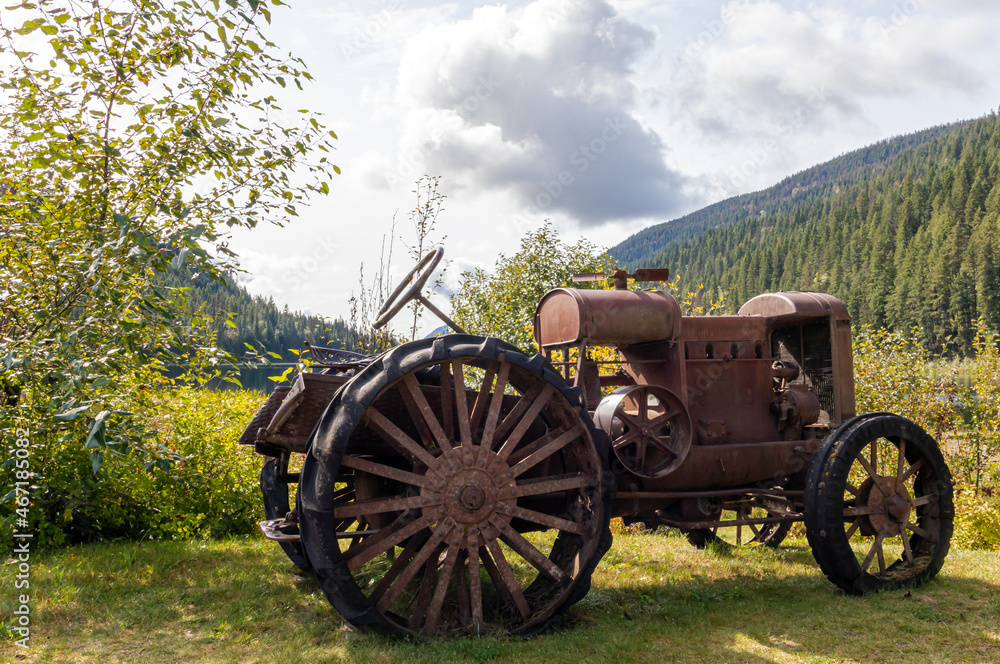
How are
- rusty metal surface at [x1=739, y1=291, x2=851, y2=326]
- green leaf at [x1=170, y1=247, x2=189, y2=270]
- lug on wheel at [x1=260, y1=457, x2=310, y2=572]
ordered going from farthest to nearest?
1. rusty metal surface at [x1=739, y1=291, x2=851, y2=326]
2. lug on wheel at [x1=260, y1=457, x2=310, y2=572]
3. green leaf at [x1=170, y1=247, x2=189, y2=270]

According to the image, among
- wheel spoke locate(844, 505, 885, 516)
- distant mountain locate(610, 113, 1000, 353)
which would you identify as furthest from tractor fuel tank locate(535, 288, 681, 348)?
distant mountain locate(610, 113, 1000, 353)

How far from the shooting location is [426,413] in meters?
4.21

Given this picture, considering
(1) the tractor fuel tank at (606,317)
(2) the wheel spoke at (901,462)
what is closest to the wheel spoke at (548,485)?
(1) the tractor fuel tank at (606,317)

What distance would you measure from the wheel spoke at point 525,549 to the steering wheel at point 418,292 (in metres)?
1.24

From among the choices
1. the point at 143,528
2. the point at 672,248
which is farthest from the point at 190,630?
the point at 672,248

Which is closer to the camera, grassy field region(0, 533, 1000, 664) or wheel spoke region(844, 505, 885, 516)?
grassy field region(0, 533, 1000, 664)

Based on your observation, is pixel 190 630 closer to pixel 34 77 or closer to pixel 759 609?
pixel 759 609

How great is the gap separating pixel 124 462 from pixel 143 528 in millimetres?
650

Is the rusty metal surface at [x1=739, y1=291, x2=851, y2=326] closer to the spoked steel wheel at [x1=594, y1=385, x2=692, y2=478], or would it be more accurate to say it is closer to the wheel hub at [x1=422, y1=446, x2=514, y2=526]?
the spoked steel wheel at [x1=594, y1=385, x2=692, y2=478]

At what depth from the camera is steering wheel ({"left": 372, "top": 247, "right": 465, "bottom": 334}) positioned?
4.56 m

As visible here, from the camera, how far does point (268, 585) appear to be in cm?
536

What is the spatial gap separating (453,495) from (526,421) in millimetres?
622

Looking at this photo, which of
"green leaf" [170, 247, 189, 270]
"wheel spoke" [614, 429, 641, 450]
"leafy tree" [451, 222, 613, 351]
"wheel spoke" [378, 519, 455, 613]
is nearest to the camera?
"green leaf" [170, 247, 189, 270]

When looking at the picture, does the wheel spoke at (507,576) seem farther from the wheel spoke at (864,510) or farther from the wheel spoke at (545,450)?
the wheel spoke at (864,510)
